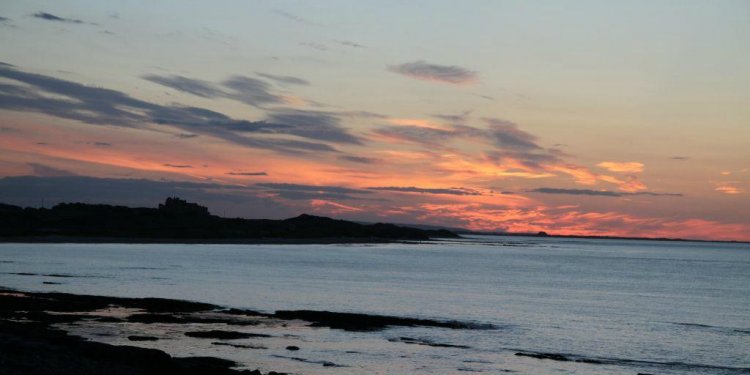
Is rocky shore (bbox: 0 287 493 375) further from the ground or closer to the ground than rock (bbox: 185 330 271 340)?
further from the ground

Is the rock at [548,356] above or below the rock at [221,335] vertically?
below

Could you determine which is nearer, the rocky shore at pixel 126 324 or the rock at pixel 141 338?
the rocky shore at pixel 126 324

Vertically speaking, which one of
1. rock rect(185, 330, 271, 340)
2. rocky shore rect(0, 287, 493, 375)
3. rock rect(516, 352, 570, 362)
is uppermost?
rocky shore rect(0, 287, 493, 375)

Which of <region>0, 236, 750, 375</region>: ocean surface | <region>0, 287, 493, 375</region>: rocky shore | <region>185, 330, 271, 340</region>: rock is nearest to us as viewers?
<region>0, 287, 493, 375</region>: rocky shore

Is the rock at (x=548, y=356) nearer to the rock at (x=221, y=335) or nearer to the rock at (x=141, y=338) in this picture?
the rock at (x=221, y=335)

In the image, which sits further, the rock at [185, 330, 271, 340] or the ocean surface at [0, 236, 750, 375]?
the rock at [185, 330, 271, 340]

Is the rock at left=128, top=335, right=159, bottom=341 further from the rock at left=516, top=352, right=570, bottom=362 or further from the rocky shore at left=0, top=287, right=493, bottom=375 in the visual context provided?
the rock at left=516, top=352, right=570, bottom=362

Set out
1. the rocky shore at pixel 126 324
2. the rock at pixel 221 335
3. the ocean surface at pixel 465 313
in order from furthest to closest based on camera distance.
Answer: the rock at pixel 221 335
the ocean surface at pixel 465 313
the rocky shore at pixel 126 324

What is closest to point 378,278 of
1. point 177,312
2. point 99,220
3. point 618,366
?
point 177,312

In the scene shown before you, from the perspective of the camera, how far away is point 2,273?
7312 cm

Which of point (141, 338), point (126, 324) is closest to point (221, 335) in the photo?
point (141, 338)

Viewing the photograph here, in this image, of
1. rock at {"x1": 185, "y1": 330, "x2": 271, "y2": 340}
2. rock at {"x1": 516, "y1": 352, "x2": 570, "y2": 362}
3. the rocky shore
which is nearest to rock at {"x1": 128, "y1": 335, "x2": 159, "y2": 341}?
the rocky shore

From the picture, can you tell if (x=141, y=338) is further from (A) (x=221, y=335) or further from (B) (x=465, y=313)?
(B) (x=465, y=313)

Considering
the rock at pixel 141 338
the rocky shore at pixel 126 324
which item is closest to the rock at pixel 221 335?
the rocky shore at pixel 126 324
